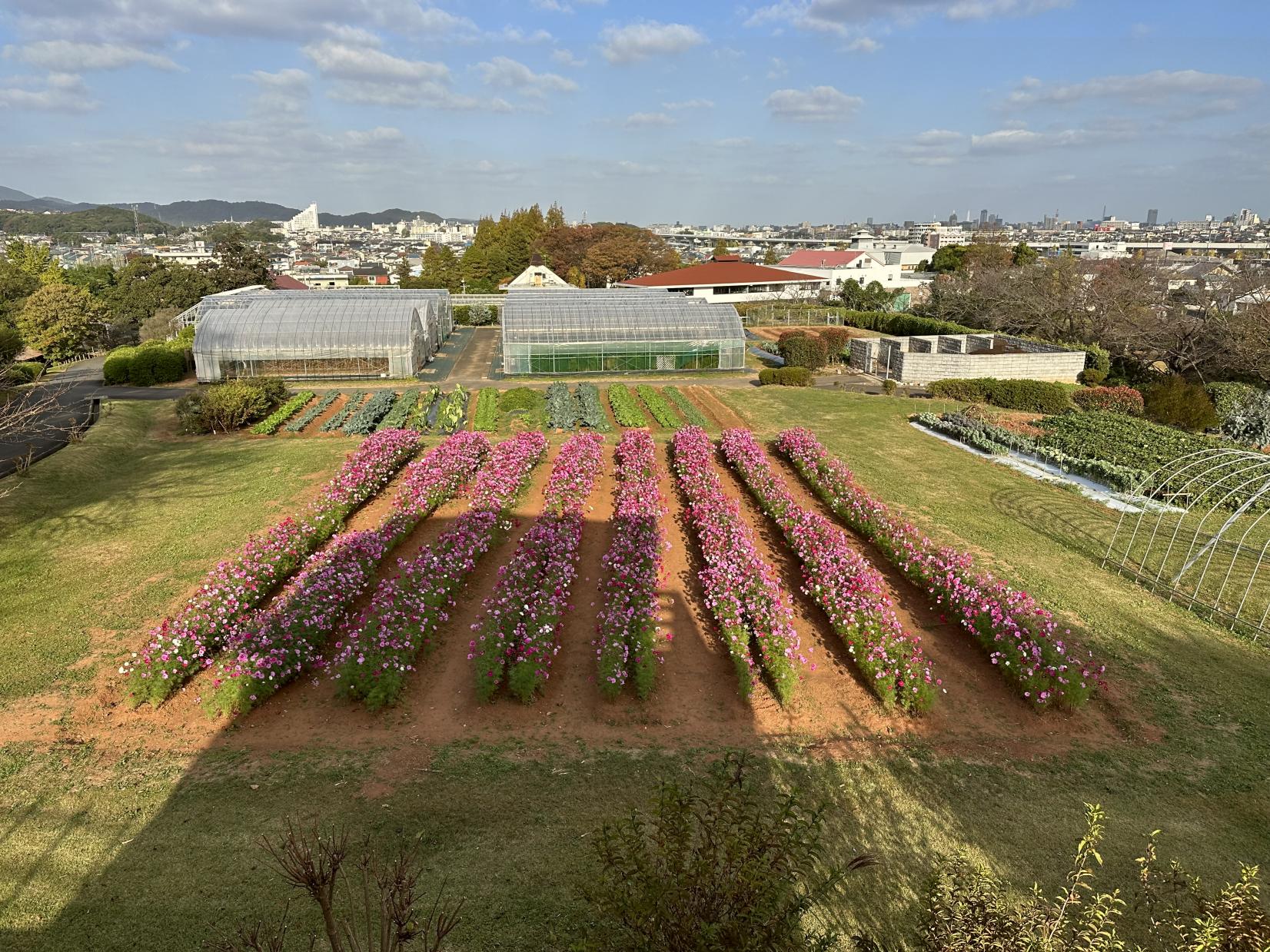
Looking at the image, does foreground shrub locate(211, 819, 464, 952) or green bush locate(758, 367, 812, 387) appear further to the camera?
green bush locate(758, 367, 812, 387)

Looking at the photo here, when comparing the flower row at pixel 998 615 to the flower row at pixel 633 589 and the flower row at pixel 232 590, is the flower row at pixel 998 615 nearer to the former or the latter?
the flower row at pixel 633 589

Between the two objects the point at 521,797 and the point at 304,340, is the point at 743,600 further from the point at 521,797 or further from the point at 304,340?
the point at 304,340

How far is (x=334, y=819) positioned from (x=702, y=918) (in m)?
4.71

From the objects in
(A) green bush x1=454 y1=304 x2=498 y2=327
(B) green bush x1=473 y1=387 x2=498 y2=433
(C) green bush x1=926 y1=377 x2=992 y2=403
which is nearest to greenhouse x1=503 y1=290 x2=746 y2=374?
(B) green bush x1=473 y1=387 x2=498 y2=433

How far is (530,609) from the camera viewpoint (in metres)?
11.0

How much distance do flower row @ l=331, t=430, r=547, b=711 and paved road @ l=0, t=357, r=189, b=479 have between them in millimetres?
10134

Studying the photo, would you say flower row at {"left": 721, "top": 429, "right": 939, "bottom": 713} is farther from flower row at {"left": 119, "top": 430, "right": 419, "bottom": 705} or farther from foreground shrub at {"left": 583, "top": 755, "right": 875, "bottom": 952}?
flower row at {"left": 119, "top": 430, "right": 419, "bottom": 705}

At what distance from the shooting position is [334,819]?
24.4ft

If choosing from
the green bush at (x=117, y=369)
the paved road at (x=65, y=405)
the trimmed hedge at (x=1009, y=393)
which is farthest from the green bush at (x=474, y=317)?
the trimmed hedge at (x=1009, y=393)

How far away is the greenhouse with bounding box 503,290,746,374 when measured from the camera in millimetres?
34062

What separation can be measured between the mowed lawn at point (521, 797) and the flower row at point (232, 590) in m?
1.12

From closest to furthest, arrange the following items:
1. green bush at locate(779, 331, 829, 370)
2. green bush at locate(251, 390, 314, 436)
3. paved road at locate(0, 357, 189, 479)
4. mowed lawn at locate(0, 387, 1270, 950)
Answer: mowed lawn at locate(0, 387, 1270, 950) → paved road at locate(0, 357, 189, 479) → green bush at locate(251, 390, 314, 436) → green bush at locate(779, 331, 829, 370)

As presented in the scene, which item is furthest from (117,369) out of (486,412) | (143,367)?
(486,412)

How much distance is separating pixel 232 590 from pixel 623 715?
668 centimetres
